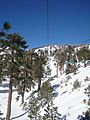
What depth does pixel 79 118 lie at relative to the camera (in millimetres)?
29609

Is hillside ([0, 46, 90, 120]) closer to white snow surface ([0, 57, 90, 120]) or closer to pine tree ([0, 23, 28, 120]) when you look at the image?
white snow surface ([0, 57, 90, 120])

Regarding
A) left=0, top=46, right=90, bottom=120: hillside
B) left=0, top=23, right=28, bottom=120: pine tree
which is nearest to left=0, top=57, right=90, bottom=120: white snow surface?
left=0, top=46, right=90, bottom=120: hillside

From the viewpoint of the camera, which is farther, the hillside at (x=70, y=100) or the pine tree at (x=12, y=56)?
the hillside at (x=70, y=100)

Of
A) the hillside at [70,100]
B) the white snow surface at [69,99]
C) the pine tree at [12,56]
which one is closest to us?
the pine tree at [12,56]

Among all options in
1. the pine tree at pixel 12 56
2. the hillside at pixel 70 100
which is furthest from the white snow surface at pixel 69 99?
the pine tree at pixel 12 56

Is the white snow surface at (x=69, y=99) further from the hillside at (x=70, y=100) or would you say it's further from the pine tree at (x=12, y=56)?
the pine tree at (x=12, y=56)

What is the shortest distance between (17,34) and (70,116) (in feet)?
45.6

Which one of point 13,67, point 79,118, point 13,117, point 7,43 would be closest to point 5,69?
point 13,67

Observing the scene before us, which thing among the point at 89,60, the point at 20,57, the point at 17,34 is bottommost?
the point at 20,57

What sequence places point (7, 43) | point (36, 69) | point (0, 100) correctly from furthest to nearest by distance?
1. point (0, 100)
2. point (36, 69)
3. point (7, 43)

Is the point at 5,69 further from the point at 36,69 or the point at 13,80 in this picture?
the point at 36,69

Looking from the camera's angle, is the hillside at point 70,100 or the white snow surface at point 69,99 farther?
the white snow surface at point 69,99

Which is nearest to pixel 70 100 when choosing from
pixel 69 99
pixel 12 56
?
pixel 69 99

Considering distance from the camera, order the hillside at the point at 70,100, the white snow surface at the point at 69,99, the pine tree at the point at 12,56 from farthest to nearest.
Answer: the white snow surface at the point at 69,99 < the hillside at the point at 70,100 < the pine tree at the point at 12,56
